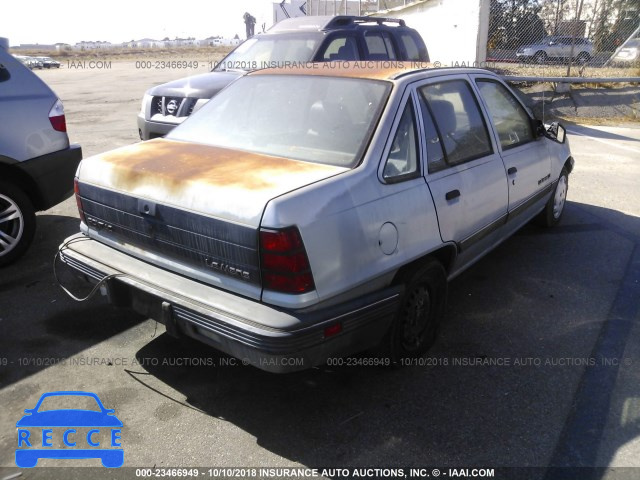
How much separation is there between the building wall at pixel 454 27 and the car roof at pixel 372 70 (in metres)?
9.26

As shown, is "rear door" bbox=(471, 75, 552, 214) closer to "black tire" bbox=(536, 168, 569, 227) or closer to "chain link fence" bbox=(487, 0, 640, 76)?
"black tire" bbox=(536, 168, 569, 227)

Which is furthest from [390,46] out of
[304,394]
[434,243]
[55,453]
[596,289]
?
[55,453]

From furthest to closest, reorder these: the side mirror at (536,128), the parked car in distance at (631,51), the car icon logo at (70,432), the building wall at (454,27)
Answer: the parked car in distance at (631,51) → the building wall at (454,27) → the side mirror at (536,128) → the car icon logo at (70,432)

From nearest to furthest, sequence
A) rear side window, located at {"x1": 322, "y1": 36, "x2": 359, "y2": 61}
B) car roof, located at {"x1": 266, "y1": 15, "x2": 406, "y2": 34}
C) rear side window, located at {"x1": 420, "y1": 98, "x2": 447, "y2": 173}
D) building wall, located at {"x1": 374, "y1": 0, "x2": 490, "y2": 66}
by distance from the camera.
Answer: rear side window, located at {"x1": 420, "y1": 98, "x2": 447, "y2": 173} < rear side window, located at {"x1": 322, "y1": 36, "x2": 359, "y2": 61} < car roof, located at {"x1": 266, "y1": 15, "x2": 406, "y2": 34} < building wall, located at {"x1": 374, "y1": 0, "x2": 490, "y2": 66}

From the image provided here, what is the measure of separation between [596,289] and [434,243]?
1979mm

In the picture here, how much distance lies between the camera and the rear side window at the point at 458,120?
3.55 metres

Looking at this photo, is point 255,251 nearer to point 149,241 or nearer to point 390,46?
point 149,241

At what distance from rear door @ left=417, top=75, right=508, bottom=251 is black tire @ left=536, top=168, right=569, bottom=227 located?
1.57 m

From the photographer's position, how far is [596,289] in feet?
14.6

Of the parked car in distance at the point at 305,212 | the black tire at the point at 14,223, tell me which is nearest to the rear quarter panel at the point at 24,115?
the black tire at the point at 14,223

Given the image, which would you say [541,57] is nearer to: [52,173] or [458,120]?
[458,120]

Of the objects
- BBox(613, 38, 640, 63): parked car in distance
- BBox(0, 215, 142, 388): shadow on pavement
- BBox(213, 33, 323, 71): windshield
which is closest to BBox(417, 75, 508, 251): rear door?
BBox(0, 215, 142, 388): shadow on pavement

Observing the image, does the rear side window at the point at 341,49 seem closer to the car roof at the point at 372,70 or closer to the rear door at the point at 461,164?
the car roof at the point at 372,70

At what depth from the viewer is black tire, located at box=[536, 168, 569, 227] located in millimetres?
5524
